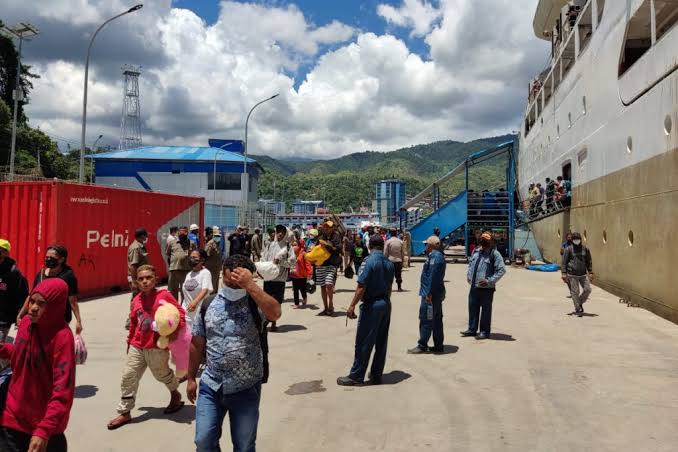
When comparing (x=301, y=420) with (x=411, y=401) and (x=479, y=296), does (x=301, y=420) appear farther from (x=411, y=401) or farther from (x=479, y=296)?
(x=479, y=296)

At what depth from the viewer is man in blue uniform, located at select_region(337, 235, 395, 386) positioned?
566 cm

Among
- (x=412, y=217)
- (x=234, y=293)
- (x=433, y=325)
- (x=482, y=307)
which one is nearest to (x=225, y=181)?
(x=412, y=217)

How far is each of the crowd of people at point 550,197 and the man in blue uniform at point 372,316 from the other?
12.8 metres

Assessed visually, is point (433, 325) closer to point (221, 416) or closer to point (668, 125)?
point (221, 416)

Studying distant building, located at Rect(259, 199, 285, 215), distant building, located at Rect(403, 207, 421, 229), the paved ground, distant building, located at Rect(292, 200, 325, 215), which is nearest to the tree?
distant building, located at Rect(259, 199, 285, 215)

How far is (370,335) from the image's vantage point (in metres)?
5.67

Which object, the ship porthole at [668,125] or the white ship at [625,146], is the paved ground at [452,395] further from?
the ship porthole at [668,125]

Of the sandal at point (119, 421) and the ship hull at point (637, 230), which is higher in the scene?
the ship hull at point (637, 230)

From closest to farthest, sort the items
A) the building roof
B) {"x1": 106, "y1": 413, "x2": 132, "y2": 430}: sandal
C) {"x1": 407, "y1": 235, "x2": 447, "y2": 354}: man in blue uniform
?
{"x1": 106, "y1": 413, "x2": 132, "y2": 430}: sandal → {"x1": 407, "y1": 235, "x2": 447, "y2": 354}: man in blue uniform → the building roof

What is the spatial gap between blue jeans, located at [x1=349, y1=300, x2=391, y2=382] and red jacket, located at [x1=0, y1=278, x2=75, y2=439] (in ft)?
11.0

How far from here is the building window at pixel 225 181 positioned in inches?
2004

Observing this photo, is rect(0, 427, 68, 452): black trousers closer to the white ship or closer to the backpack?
the backpack

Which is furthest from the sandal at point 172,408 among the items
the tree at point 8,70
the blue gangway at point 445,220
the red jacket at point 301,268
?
the tree at point 8,70

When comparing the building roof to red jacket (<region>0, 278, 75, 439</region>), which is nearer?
red jacket (<region>0, 278, 75, 439</region>)
